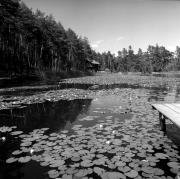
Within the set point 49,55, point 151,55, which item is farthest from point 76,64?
point 151,55

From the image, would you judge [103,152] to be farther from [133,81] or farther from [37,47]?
[37,47]

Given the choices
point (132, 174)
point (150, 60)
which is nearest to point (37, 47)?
point (132, 174)

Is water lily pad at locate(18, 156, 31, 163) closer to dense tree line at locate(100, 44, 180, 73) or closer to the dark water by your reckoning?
the dark water

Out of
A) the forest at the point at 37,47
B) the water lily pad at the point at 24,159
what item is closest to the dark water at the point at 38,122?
the water lily pad at the point at 24,159

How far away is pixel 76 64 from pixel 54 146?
187ft

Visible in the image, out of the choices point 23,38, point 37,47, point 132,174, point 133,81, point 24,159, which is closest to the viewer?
point 132,174

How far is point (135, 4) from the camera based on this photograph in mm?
7730

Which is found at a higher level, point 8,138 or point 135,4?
point 135,4

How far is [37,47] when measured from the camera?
1362 inches

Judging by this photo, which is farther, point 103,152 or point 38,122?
point 38,122

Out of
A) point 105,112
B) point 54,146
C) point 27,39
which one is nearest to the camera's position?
point 54,146

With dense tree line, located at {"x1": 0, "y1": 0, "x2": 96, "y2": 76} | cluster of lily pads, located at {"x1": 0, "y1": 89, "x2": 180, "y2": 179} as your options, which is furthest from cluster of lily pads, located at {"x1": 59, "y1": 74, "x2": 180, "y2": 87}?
cluster of lily pads, located at {"x1": 0, "y1": 89, "x2": 180, "y2": 179}

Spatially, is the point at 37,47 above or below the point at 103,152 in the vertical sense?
above

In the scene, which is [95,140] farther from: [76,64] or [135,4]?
[76,64]
